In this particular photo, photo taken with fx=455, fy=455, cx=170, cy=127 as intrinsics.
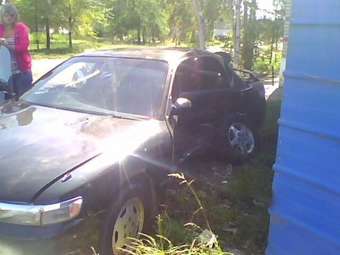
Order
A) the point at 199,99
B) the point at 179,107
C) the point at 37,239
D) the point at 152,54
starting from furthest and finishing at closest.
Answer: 1. the point at 199,99
2. the point at 152,54
3. the point at 179,107
4. the point at 37,239

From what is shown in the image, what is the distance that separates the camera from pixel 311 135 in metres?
2.75

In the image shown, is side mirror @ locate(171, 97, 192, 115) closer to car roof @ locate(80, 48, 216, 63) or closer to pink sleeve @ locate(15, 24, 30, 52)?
car roof @ locate(80, 48, 216, 63)

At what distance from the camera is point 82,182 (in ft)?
9.45

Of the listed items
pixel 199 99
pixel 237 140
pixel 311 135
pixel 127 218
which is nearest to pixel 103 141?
pixel 127 218

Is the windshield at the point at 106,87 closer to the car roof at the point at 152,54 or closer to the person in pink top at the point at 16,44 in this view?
the car roof at the point at 152,54

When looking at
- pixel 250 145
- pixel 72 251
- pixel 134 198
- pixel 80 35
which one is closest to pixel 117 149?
pixel 134 198

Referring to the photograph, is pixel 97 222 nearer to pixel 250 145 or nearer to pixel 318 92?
pixel 318 92

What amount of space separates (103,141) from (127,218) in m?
0.60

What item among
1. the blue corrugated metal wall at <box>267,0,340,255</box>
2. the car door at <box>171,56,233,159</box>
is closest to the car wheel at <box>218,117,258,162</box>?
the car door at <box>171,56,233,159</box>

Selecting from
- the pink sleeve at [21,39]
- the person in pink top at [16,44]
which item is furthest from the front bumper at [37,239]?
the pink sleeve at [21,39]

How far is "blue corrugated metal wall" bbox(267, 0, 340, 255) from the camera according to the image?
260 cm

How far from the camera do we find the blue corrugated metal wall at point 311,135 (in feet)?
8.53

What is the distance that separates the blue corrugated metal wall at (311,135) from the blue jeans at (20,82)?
4.06m

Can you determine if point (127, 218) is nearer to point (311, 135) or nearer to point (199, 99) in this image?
point (311, 135)
